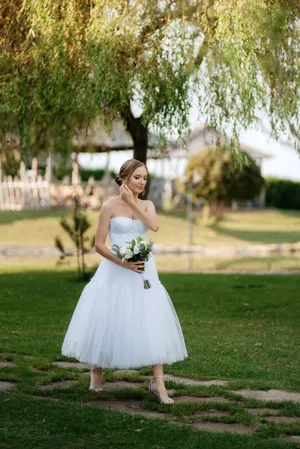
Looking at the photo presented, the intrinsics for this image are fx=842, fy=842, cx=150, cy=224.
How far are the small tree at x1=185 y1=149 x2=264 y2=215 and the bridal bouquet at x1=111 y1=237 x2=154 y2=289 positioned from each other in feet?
113

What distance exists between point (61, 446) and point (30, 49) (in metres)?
8.58

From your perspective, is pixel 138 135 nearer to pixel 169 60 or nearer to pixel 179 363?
pixel 169 60

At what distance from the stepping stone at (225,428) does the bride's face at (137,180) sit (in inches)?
81.1

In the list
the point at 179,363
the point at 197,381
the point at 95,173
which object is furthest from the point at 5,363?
the point at 95,173

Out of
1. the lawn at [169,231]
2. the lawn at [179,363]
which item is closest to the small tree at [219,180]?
the lawn at [169,231]

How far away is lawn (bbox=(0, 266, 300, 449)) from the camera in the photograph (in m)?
5.87

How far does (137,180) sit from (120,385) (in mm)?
1988

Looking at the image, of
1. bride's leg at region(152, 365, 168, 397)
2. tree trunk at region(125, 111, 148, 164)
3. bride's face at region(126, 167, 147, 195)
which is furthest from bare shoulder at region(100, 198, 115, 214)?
tree trunk at region(125, 111, 148, 164)

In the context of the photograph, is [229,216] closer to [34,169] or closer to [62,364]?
[34,169]

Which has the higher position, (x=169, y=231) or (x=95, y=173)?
(x=95, y=173)

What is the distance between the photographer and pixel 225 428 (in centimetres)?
618

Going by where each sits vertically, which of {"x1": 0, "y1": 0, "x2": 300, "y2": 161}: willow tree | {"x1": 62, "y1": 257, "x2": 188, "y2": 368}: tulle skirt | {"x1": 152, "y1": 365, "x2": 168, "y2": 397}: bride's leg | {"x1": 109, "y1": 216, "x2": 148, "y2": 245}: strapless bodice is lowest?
{"x1": 152, "y1": 365, "x2": 168, "y2": 397}: bride's leg

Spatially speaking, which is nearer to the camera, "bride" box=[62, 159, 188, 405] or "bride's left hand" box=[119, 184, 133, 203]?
"bride" box=[62, 159, 188, 405]

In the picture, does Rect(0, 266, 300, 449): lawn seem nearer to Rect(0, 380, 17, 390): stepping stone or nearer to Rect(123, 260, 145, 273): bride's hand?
Rect(0, 380, 17, 390): stepping stone
